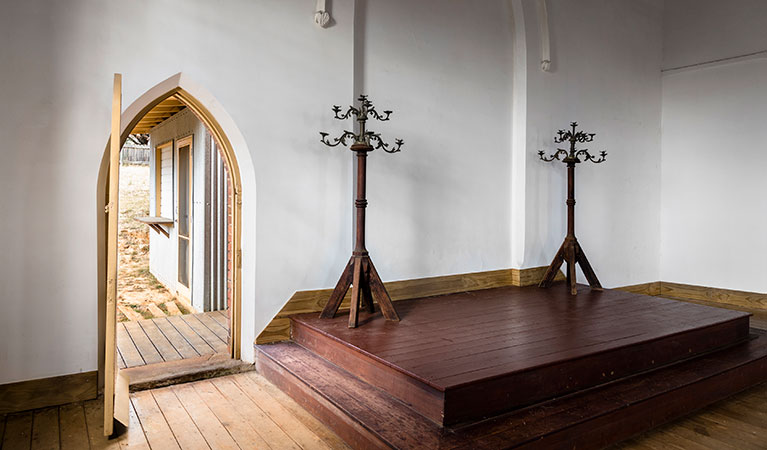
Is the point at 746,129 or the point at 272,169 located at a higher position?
the point at 746,129

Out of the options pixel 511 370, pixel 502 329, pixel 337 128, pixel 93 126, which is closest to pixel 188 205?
pixel 337 128

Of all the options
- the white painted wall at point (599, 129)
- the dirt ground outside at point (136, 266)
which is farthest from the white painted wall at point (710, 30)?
the dirt ground outside at point (136, 266)

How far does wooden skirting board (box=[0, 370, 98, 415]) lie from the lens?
9.59ft

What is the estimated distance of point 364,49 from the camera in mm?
4234

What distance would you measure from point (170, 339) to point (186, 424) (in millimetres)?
1930

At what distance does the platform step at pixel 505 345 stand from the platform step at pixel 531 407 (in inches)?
2.7

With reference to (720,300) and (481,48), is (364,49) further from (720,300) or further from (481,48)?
(720,300)

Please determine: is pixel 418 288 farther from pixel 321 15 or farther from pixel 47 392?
pixel 47 392

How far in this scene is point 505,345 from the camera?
312cm

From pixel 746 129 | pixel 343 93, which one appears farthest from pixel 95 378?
pixel 746 129

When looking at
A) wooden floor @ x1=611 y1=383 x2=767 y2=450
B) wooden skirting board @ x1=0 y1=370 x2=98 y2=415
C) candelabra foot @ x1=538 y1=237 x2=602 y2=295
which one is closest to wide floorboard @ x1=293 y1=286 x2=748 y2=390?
candelabra foot @ x1=538 y1=237 x2=602 y2=295

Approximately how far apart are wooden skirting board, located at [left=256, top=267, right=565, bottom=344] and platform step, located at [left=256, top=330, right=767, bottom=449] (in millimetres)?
154

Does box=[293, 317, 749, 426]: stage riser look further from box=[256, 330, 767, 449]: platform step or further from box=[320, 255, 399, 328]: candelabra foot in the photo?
box=[320, 255, 399, 328]: candelabra foot

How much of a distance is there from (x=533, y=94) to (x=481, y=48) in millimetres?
736
